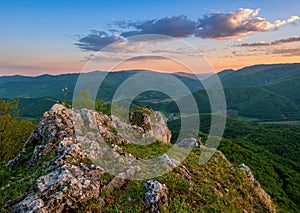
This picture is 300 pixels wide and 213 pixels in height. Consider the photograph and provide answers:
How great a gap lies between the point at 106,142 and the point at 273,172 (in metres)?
65.6

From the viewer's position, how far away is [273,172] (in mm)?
70625

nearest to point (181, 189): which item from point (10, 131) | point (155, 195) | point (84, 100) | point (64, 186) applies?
point (155, 195)

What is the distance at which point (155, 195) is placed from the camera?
1419cm

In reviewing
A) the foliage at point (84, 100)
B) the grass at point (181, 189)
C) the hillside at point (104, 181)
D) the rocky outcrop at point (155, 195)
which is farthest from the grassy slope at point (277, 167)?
the foliage at point (84, 100)

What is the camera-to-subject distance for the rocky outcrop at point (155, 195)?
45.3ft

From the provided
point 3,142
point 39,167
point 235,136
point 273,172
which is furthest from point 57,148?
point 235,136

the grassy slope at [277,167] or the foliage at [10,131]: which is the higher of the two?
the foliage at [10,131]

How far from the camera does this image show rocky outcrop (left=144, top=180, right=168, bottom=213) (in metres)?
13.8

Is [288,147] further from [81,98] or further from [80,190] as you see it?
[80,190]

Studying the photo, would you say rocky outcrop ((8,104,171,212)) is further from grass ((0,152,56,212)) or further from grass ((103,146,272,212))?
grass ((103,146,272,212))

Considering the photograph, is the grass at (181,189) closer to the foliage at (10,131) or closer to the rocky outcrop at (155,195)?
the rocky outcrop at (155,195)

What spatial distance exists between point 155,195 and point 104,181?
10.2 ft

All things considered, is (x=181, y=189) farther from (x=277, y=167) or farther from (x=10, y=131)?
(x=277, y=167)

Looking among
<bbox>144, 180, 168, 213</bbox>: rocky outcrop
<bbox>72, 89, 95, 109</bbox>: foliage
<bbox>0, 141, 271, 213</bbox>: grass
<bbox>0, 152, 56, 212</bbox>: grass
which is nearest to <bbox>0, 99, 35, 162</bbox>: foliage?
<bbox>72, 89, 95, 109</bbox>: foliage
